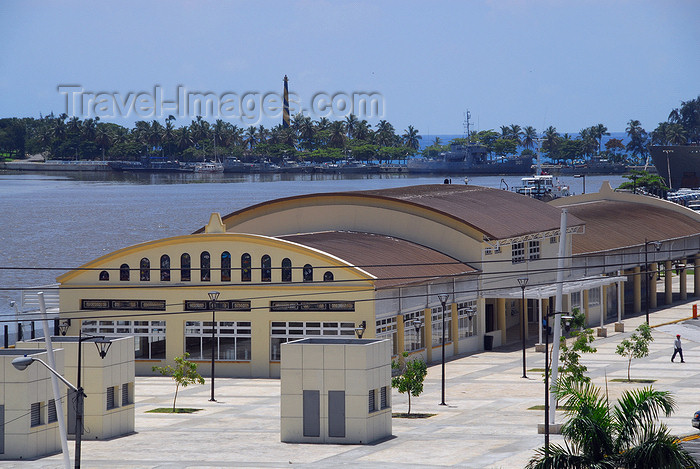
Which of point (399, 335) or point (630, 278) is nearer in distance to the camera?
point (399, 335)

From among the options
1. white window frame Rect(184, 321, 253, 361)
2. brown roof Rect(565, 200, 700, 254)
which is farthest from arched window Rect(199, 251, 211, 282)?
brown roof Rect(565, 200, 700, 254)

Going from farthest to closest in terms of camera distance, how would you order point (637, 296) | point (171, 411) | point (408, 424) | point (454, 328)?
1. point (637, 296)
2. point (454, 328)
3. point (171, 411)
4. point (408, 424)

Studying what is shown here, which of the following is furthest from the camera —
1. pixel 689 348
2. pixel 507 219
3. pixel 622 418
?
pixel 507 219

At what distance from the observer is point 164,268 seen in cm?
6312

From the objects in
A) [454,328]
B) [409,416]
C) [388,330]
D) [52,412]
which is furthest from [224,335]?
[52,412]

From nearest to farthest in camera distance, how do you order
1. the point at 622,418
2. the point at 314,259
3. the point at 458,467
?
the point at 622,418, the point at 458,467, the point at 314,259

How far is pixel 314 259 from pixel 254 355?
19.7ft

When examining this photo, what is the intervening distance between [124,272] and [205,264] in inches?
177

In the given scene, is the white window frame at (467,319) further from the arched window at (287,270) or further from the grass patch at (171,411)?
the grass patch at (171,411)

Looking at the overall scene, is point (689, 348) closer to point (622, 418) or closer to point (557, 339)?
point (557, 339)

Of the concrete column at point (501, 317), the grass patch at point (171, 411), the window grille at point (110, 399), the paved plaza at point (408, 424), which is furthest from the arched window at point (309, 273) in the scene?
the window grille at point (110, 399)

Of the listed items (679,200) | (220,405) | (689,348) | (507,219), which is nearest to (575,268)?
(507,219)

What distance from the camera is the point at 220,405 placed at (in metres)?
52.1

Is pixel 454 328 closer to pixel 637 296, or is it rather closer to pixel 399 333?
pixel 399 333
